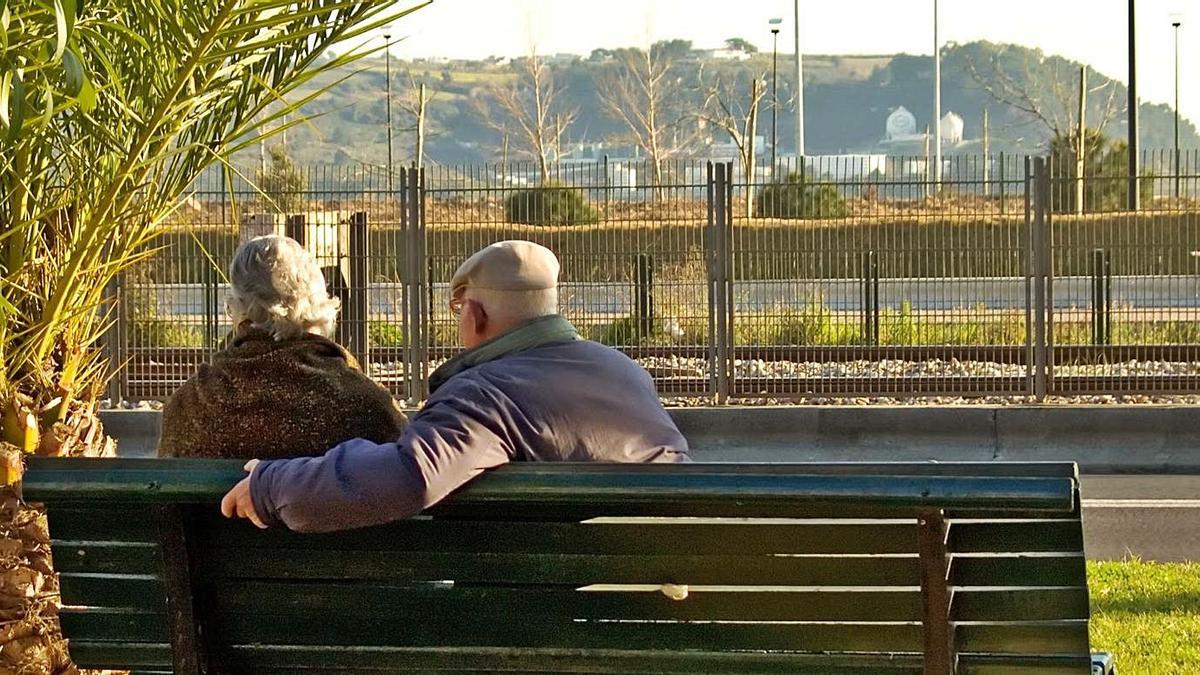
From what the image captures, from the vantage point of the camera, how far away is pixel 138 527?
402 centimetres

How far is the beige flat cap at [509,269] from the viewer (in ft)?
13.9

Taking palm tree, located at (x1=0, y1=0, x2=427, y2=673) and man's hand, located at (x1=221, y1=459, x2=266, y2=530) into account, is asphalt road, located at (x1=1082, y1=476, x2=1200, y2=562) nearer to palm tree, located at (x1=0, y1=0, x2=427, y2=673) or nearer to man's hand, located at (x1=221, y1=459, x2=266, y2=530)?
palm tree, located at (x1=0, y1=0, x2=427, y2=673)

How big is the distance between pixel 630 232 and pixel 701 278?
65 cm

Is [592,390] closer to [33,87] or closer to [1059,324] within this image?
[33,87]

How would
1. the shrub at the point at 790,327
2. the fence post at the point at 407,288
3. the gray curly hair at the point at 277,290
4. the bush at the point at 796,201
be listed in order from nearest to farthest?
the gray curly hair at the point at 277,290
the fence post at the point at 407,288
the bush at the point at 796,201
the shrub at the point at 790,327

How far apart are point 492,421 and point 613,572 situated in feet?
1.26

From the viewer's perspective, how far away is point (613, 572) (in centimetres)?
375

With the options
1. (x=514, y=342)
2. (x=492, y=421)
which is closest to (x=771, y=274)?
(x=514, y=342)

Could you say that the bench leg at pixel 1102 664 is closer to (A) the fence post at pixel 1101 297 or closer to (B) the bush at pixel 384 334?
(A) the fence post at pixel 1101 297

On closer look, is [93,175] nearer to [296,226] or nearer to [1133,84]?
[296,226]

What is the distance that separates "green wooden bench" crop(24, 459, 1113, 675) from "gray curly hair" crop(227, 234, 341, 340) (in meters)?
1.00

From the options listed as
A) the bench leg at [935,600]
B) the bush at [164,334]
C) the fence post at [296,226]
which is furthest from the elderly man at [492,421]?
the bush at [164,334]

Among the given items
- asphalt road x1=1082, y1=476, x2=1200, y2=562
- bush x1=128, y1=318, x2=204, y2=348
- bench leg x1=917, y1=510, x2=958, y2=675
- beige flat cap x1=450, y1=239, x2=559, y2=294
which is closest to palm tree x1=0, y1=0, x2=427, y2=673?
beige flat cap x1=450, y1=239, x2=559, y2=294

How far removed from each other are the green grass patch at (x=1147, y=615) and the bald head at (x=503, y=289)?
3.25m
